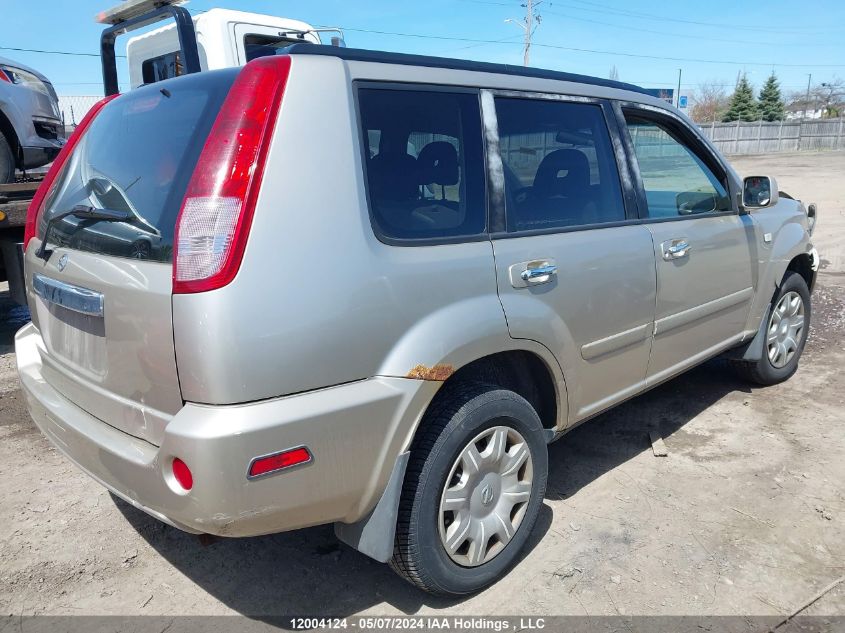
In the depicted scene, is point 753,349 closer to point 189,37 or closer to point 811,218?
point 811,218

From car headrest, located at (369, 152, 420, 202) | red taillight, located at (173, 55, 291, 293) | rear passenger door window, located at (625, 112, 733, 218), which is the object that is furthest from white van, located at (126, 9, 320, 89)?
red taillight, located at (173, 55, 291, 293)

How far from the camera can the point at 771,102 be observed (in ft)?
193

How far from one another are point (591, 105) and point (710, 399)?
8.09 feet

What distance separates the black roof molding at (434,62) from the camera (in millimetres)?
2107

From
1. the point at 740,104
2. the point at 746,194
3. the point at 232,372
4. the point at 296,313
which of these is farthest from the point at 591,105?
the point at 740,104

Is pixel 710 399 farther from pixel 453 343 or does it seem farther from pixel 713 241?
pixel 453 343

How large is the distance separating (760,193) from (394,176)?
2.67 metres

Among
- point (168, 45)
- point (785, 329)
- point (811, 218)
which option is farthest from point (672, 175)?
point (168, 45)

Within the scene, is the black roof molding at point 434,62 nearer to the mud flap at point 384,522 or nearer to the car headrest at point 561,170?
the car headrest at point 561,170

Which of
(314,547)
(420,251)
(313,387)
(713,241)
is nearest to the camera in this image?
(313,387)

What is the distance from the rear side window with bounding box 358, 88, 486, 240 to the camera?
2227mm

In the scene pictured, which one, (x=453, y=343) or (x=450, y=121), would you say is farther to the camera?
(x=450, y=121)

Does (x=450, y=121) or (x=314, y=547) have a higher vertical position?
(x=450, y=121)

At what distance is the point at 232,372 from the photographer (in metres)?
1.87
